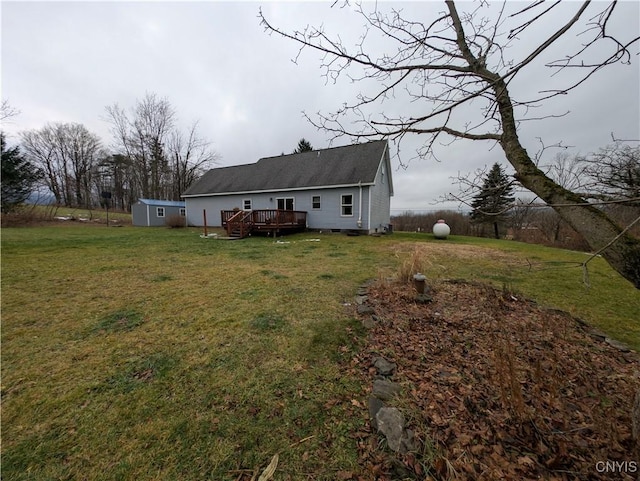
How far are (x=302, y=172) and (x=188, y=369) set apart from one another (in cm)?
1471

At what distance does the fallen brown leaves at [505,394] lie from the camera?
142cm

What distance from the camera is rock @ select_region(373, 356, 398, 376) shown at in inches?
90.1

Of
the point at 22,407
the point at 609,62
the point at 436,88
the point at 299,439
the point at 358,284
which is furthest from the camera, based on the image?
the point at 358,284

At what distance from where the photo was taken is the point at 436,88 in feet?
6.98

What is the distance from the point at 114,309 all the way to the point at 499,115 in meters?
5.30

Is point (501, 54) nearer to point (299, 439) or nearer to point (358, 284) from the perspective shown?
point (299, 439)

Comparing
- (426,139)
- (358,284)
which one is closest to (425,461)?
(426,139)

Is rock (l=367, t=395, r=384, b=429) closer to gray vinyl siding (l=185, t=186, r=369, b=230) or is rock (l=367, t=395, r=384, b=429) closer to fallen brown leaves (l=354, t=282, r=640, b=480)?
fallen brown leaves (l=354, t=282, r=640, b=480)

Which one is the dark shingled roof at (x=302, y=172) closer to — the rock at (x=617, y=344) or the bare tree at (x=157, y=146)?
the rock at (x=617, y=344)

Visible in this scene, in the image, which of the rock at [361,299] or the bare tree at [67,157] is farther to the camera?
the bare tree at [67,157]

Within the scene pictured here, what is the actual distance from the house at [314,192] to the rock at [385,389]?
11.3 meters

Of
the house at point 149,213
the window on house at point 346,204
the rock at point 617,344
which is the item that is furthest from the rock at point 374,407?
the house at point 149,213

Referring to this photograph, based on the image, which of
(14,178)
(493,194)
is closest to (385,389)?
(493,194)

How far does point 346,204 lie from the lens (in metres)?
13.9
